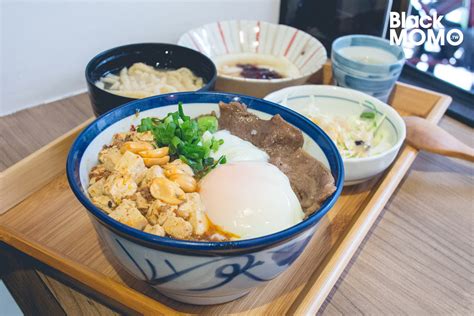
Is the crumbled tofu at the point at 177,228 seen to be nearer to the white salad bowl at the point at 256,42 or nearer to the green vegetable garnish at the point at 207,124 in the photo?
the green vegetable garnish at the point at 207,124

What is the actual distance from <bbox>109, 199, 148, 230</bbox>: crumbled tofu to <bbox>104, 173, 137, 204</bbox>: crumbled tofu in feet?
0.16

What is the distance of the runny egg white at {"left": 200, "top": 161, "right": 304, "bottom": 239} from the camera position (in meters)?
1.21

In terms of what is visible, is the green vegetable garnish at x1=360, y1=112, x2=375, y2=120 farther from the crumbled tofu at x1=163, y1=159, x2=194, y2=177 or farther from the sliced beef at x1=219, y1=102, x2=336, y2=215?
the crumbled tofu at x1=163, y1=159, x2=194, y2=177

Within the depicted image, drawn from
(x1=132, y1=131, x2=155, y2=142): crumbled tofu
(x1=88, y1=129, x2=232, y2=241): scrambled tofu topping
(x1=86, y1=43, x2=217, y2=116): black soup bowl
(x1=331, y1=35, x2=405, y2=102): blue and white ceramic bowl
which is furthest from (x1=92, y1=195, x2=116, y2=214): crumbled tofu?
(x1=331, y1=35, x2=405, y2=102): blue and white ceramic bowl

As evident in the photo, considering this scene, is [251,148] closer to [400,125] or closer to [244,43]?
[400,125]

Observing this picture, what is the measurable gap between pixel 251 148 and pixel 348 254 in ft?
1.49

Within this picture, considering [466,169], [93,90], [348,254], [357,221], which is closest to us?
[348,254]

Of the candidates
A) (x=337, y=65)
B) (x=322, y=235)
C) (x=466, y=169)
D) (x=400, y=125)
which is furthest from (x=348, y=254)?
(x=337, y=65)

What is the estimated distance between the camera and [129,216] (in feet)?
3.67

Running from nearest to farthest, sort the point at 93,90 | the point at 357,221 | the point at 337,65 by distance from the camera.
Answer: the point at 357,221 < the point at 93,90 < the point at 337,65

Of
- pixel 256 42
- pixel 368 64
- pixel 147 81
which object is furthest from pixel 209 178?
pixel 256 42

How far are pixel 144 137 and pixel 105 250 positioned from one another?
38 cm

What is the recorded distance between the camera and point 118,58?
207 cm

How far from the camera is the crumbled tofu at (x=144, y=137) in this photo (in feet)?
4.54
